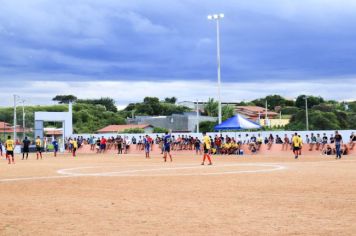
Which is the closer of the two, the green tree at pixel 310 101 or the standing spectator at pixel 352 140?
the standing spectator at pixel 352 140

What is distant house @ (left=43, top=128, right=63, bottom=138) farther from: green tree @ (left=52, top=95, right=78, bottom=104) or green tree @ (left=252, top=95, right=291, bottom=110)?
green tree @ (left=252, top=95, right=291, bottom=110)

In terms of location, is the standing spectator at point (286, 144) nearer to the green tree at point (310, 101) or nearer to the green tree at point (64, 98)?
the green tree at point (310, 101)

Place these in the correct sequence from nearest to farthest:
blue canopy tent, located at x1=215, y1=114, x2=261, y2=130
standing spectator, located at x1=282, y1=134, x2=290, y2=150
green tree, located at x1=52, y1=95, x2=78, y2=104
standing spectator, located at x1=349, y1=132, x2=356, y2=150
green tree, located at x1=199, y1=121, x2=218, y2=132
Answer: standing spectator, located at x1=349, y1=132, x2=356, y2=150 → standing spectator, located at x1=282, y1=134, x2=290, y2=150 → blue canopy tent, located at x1=215, y1=114, x2=261, y2=130 → green tree, located at x1=199, y1=121, x2=218, y2=132 → green tree, located at x1=52, y1=95, x2=78, y2=104

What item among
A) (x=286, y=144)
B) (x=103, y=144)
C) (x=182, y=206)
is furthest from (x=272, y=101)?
(x=182, y=206)

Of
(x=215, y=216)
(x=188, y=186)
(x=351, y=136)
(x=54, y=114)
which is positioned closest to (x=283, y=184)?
(x=188, y=186)

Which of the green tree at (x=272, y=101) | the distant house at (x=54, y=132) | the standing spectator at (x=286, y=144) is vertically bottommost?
the standing spectator at (x=286, y=144)

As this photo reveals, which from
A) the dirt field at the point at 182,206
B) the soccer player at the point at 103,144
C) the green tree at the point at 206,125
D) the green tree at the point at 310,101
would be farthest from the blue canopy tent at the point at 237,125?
the green tree at the point at 310,101

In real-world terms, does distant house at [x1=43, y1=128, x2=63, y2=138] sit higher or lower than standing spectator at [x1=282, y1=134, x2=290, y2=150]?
higher

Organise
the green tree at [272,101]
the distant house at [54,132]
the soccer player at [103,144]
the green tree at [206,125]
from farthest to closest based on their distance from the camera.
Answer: the green tree at [272,101], the distant house at [54,132], the green tree at [206,125], the soccer player at [103,144]

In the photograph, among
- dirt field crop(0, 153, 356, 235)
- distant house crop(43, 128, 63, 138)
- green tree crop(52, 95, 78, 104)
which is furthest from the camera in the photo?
green tree crop(52, 95, 78, 104)

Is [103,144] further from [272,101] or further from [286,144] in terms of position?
[272,101]

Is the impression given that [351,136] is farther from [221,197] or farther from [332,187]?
[221,197]

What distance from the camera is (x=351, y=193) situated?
14406 mm

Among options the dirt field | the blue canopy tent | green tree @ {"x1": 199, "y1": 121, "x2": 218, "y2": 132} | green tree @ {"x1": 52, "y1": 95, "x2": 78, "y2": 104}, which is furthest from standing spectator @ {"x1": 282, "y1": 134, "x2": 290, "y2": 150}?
green tree @ {"x1": 52, "y1": 95, "x2": 78, "y2": 104}
